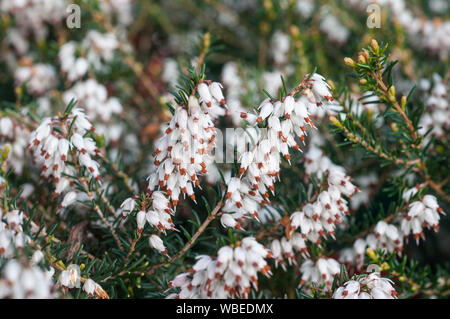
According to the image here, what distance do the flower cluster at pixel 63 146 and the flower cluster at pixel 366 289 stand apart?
1.22 meters

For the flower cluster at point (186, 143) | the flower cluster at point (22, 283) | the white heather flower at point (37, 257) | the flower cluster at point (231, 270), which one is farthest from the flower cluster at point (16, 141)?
the flower cluster at point (231, 270)

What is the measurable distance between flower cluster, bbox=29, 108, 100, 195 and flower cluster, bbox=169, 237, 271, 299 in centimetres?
71

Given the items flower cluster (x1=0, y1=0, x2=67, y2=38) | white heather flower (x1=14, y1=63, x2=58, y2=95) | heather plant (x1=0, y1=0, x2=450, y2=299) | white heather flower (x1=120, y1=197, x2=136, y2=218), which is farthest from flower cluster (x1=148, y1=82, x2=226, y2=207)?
flower cluster (x1=0, y1=0, x2=67, y2=38)

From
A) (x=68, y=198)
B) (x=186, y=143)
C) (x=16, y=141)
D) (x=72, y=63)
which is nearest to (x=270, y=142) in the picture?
(x=186, y=143)

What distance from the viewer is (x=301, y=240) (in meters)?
2.08

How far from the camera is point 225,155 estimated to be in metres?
2.55

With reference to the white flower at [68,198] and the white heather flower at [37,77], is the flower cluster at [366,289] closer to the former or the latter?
the white flower at [68,198]

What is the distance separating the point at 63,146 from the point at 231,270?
0.94m

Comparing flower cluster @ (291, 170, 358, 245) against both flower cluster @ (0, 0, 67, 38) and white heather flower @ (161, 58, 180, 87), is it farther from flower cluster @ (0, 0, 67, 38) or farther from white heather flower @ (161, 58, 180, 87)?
flower cluster @ (0, 0, 67, 38)

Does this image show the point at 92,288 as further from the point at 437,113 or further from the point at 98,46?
the point at 437,113
